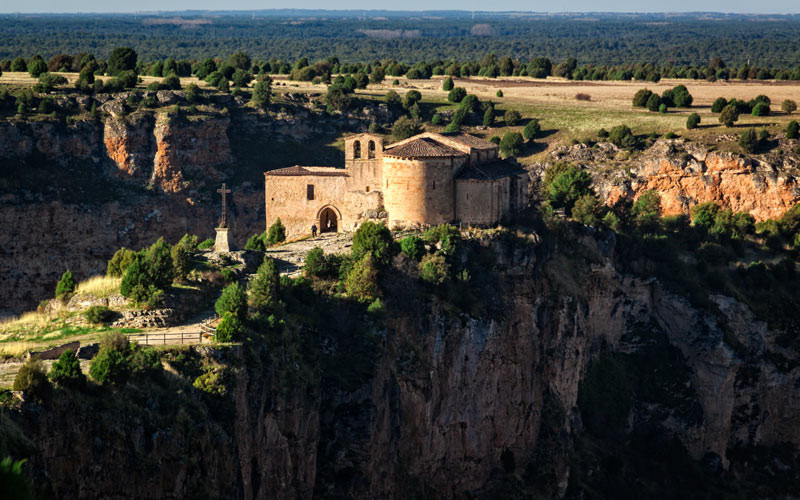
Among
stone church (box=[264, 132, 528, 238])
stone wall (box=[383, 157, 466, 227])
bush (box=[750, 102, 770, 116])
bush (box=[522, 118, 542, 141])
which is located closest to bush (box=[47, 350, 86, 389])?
stone church (box=[264, 132, 528, 238])

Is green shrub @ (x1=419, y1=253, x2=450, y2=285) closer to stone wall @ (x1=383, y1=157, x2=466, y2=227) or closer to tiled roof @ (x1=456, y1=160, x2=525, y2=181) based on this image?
stone wall @ (x1=383, y1=157, x2=466, y2=227)

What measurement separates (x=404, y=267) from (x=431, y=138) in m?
9.07

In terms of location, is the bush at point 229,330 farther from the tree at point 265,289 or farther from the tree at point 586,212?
the tree at point 586,212

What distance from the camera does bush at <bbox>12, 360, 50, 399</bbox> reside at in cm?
2536

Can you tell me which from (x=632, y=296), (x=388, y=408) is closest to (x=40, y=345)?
(x=388, y=408)

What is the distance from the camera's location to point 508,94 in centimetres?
9325

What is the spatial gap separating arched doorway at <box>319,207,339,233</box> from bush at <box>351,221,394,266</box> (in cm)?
766

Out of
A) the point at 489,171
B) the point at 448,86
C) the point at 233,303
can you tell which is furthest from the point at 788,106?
the point at 233,303

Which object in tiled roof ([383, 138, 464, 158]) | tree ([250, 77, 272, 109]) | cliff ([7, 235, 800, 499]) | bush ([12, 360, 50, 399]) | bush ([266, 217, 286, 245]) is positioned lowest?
cliff ([7, 235, 800, 499])

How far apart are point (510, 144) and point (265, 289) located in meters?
41.8

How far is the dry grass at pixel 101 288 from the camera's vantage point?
36.4m

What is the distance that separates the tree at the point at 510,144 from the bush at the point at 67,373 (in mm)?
52260

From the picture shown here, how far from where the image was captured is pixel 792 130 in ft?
240

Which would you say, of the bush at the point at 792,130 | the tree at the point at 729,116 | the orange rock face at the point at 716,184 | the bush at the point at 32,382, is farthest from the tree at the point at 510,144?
the bush at the point at 32,382
